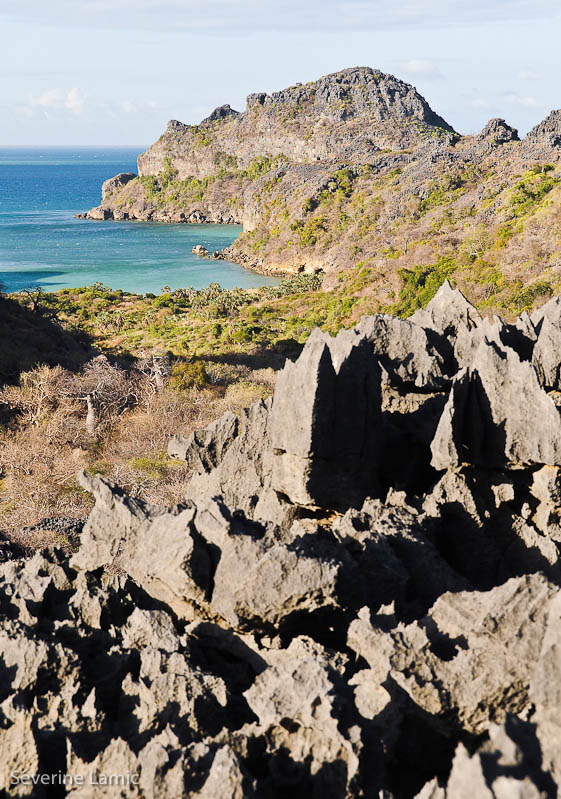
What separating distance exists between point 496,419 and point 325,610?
5.54 meters

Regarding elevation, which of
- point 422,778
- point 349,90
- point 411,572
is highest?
point 349,90

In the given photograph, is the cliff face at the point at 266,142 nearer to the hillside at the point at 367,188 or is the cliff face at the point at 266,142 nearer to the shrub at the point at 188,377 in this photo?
the hillside at the point at 367,188

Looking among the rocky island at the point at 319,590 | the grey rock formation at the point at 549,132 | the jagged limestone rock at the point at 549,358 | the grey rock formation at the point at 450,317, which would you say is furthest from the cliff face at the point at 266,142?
the jagged limestone rock at the point at 549,358

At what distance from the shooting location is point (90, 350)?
4531cm

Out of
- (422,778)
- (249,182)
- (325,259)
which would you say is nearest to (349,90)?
(249,182)

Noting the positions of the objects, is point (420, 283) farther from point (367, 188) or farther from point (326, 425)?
A: point (367, 188)

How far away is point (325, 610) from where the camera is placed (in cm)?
943

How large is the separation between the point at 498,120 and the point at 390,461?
4503 inches

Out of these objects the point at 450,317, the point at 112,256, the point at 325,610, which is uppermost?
the point at 450,317

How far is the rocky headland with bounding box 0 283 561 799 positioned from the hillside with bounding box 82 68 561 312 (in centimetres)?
3435

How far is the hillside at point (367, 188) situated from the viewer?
59469mm

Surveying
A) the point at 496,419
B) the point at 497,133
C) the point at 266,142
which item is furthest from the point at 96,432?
the point at 266,142

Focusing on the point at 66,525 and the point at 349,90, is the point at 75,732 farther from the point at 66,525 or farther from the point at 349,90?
the point at 349,90

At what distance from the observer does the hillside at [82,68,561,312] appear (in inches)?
2341
